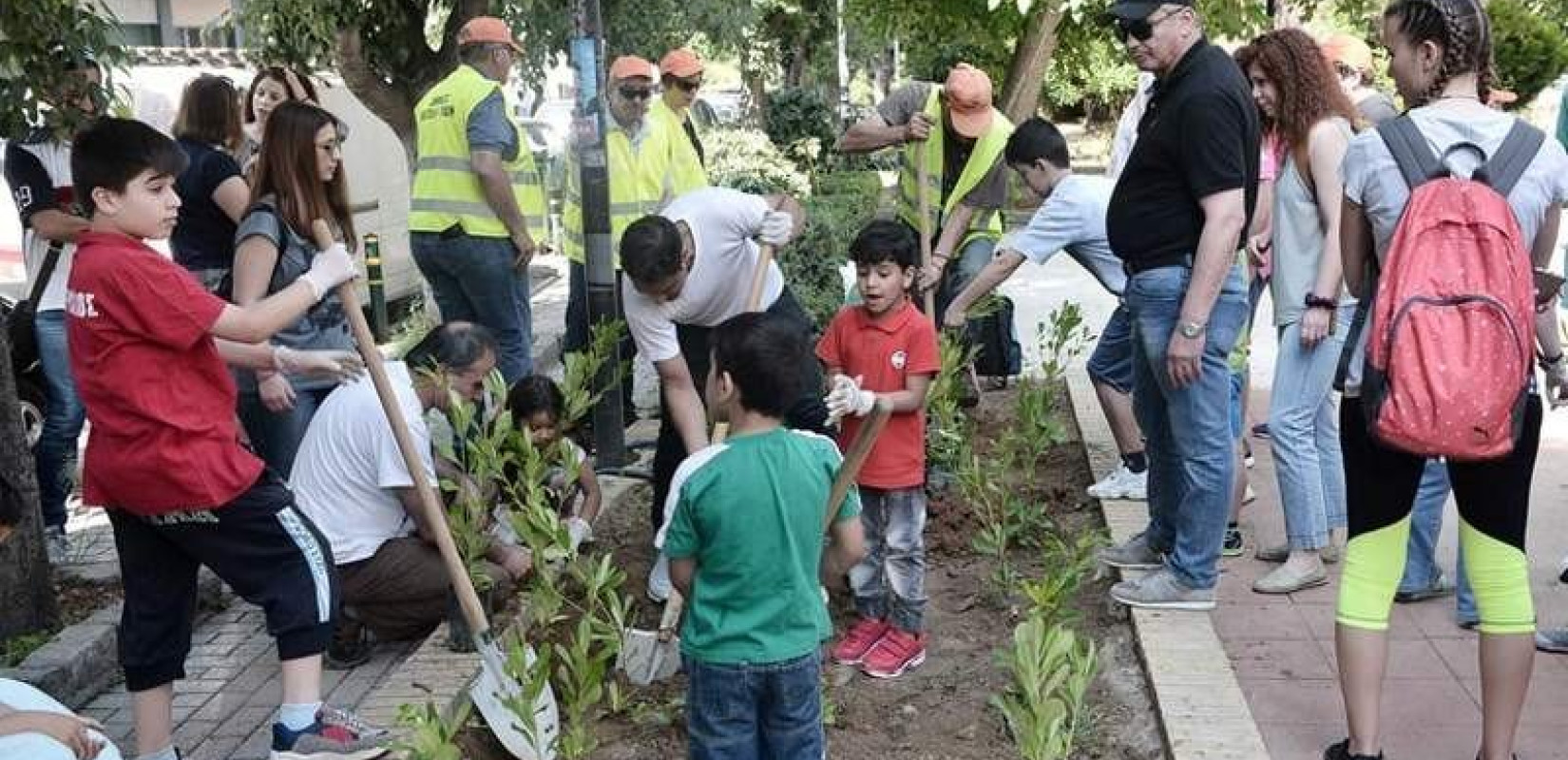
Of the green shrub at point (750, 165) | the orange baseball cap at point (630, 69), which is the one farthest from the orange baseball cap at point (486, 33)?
the green shrub at point (750, 165)

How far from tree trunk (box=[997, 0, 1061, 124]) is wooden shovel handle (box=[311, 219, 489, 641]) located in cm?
1064

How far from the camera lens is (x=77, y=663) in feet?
14.6

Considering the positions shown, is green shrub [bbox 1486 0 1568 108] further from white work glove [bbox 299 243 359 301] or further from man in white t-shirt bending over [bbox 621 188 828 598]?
white work glove [bbox 299 243 359 301]

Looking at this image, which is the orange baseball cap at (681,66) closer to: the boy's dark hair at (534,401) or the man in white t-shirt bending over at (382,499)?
the boy's dark hair at (534,401)

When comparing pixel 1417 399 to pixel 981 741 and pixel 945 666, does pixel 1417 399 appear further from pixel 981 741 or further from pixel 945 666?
pixel 945 666

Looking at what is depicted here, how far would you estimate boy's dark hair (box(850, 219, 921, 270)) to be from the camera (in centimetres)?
430

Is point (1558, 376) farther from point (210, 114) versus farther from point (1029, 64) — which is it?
point (1029, 64)

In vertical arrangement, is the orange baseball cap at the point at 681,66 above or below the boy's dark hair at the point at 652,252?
above

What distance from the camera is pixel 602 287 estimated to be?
6.39 meters

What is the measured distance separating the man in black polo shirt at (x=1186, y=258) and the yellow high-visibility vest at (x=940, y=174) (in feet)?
6.25

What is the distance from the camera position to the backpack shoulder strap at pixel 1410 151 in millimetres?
3182

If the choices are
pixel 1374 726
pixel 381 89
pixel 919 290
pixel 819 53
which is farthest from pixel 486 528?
pixel 819 53

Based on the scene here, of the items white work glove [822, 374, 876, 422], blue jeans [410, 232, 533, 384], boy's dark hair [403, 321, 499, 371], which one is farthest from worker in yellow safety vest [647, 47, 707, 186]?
white work glove [822, 374, 876, 422]

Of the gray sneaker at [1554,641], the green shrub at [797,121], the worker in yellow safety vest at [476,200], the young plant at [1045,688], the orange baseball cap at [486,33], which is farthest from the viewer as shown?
the green shrub at [797,121]
